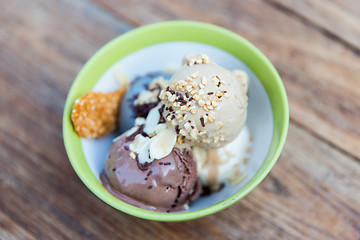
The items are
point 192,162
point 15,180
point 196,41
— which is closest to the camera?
A: point 192,162

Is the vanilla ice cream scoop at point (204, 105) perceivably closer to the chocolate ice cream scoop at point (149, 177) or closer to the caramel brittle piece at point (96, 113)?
the chocolate ice cream scoop at point (149, 177)

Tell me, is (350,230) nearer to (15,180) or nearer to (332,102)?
(332,102)

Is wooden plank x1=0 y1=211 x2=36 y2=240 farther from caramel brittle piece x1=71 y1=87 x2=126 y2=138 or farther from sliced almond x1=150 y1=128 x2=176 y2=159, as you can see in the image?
sliced almond x1=150 y1=128 x2=176 y2=159

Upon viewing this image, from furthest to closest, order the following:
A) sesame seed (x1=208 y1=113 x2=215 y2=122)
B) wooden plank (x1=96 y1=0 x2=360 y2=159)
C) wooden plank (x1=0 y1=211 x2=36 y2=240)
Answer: wooden plank (x1=96 y1=0 x2=360 y2=159) → wooden plank (x1=0 y1=211 x2=36 y2=240) → sesame seed (x1=208 y1=113 x2=215 y2=122)

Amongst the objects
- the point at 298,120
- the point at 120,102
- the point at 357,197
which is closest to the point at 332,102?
the point at 298,120

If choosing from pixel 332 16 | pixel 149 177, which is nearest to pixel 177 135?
pixel 149 177

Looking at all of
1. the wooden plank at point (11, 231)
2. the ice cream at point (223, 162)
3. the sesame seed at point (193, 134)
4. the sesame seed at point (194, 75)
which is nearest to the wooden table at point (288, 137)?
the wooden plank at point (11, 231)

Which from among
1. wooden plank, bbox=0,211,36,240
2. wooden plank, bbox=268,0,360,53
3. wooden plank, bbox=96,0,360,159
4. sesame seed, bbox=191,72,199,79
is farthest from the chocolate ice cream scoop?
wooden plank, bbox=268,0,360,53
